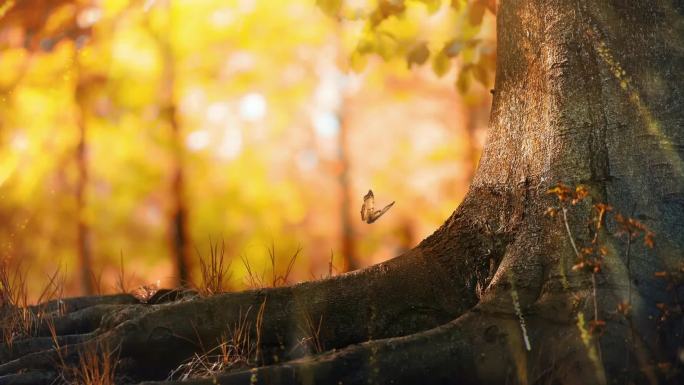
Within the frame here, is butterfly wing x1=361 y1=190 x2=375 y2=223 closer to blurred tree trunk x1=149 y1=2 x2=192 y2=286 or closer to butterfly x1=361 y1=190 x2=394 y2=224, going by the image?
butterfly x1=361 y1=190 x2=394 y2=224

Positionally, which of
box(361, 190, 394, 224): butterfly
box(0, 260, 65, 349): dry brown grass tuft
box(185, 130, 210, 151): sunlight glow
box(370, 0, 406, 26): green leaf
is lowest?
box(0, 260, 65, 349): dry brown grass tuft

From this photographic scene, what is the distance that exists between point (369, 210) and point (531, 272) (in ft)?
2.89

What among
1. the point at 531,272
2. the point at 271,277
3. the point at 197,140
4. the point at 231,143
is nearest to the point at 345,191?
the point at 231,143

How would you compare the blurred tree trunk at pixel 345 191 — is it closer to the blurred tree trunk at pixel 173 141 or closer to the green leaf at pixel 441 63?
the blurred tree trunk at pixel 173 141

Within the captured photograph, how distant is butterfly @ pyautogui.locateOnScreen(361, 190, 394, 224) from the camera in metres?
3.27

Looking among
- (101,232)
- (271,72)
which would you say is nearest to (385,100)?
(271,72)

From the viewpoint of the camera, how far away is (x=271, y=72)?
43.6 feet

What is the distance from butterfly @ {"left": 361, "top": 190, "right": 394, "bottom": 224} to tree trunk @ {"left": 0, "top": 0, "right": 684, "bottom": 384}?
247mm

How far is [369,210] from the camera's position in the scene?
328 cm

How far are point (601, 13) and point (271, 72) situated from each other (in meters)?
10.8

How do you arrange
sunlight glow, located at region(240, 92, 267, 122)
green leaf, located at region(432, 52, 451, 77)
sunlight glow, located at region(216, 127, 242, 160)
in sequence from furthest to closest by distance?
1. sunlight glow, located at region(216, 127, 242, 160)
2. sunlight glow, located at region(240, 92, 267, 122)
3. green leaf, located at region(432, 52, 451, 77)

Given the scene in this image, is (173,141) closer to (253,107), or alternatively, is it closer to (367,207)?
(253,107)

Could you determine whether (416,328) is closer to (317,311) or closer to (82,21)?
(317,311)

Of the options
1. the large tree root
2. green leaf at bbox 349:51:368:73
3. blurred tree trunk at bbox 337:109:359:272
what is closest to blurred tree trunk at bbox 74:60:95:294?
blurred tree trunk at bbox 337:109:359:272
